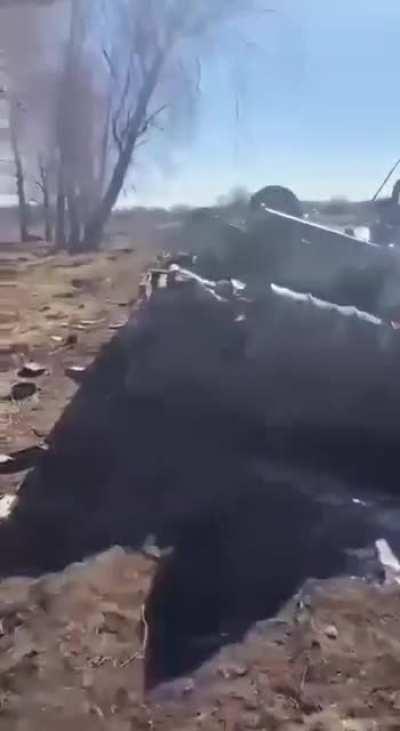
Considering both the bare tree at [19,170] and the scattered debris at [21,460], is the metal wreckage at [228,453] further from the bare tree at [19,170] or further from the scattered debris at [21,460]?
the bare tree at [19,170]

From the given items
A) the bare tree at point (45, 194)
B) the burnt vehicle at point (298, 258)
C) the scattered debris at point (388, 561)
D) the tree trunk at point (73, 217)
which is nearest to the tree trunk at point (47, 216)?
the bare tree at point (45, 194)

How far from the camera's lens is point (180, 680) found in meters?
3.86

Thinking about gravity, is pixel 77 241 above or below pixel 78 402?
below

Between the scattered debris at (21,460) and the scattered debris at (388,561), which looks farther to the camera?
the scattered debris at (21,460)

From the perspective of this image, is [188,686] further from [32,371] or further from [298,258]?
[298,258]

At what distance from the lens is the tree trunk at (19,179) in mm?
22797

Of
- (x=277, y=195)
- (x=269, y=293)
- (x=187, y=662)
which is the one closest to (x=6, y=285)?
(x=277, y=195)

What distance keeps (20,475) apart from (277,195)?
587cm

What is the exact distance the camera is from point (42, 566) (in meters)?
5.03

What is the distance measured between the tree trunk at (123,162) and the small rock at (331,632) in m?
17.3

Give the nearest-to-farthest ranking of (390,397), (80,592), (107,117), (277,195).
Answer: (80,592)
(390,397)
(277,195)
(107,117)

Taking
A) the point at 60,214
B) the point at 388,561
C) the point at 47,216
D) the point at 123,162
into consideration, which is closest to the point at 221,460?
the point at 388,561

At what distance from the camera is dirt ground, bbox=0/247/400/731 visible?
11.7 feet

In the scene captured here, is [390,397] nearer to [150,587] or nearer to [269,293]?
A: [269,293]
